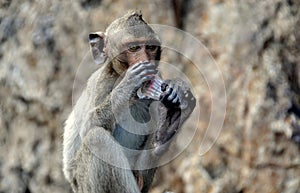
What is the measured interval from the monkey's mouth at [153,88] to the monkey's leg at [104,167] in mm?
573

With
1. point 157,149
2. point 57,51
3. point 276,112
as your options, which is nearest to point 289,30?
point 276,112

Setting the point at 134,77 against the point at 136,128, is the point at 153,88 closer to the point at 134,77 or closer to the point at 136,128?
the point at 134,77

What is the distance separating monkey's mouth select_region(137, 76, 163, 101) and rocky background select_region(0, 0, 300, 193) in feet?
12.3

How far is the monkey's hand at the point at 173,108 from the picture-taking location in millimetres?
7059

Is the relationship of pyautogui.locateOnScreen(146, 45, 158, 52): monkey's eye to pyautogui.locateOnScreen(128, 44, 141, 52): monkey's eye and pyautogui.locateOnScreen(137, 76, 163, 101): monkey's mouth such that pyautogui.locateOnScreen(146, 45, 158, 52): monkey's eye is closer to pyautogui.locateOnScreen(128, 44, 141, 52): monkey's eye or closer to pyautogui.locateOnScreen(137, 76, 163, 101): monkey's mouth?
pyautogui.locateOnScreen(128, 44, 141, 52): monkey's eye

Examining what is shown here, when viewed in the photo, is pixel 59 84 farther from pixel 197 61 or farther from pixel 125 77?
A: pixel 125 77

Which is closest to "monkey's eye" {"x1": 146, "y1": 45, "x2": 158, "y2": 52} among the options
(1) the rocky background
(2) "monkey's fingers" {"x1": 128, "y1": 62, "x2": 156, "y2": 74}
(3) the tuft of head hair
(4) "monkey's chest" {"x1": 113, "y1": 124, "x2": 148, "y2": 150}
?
(3) the tuft of head hair

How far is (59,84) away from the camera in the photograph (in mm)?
11734

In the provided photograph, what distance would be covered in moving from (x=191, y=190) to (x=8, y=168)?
2.94 metres

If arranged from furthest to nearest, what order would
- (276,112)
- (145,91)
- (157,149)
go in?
(276,112) → (157,149) → (145,91)

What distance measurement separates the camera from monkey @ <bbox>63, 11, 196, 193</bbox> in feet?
23.6

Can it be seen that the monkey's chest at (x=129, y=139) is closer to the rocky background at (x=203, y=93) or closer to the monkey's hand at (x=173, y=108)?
the monkey's hand at (x=173, y=108)

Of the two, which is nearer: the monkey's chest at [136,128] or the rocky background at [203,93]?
the monkey's chest at [136,128]

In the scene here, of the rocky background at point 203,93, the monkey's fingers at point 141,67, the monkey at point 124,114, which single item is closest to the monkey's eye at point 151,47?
the monkey at point 124,114
